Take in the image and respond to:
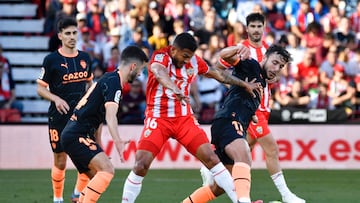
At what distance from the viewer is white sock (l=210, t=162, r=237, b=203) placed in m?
11.4

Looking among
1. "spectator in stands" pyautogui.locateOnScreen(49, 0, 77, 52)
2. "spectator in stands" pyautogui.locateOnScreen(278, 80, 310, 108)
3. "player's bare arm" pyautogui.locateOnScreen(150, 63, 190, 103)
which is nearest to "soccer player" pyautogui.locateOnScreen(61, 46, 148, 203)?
"player's bare arm" pyautogui.locateOnScreen(150, 63, 190, 103)

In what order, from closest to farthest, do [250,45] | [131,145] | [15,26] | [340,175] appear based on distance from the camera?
[250,45], [340,175], [131,145], [15,26]

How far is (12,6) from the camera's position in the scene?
2625 centimetres

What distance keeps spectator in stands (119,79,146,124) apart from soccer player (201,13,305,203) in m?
6.93

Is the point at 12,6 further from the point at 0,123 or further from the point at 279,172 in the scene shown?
the point at 279,172

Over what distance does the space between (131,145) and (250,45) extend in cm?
668

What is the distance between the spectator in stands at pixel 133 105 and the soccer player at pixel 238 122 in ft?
28.0

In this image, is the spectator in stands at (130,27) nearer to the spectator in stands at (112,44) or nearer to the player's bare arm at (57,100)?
the spectator in stands at (112,44)

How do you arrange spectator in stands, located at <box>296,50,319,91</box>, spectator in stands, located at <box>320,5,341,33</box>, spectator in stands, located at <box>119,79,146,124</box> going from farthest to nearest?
1. spectator in stands, located at <box>320,5,341,33</box>
2. spectator in stands, located at <box>296,50,319,91</box>
3. spectator in stands, located at <box>119,79,146,124</box>

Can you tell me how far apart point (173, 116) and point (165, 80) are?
0.60 meters

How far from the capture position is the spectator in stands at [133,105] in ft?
68.0

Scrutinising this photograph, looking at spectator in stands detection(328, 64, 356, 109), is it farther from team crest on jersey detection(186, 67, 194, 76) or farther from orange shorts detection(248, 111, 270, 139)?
team crest on jersey detection(186, 67, 194, 76)

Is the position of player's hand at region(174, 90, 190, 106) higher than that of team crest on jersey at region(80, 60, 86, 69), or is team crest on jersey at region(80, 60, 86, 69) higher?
team crest on jersey at region(80, 60, 86, 69)

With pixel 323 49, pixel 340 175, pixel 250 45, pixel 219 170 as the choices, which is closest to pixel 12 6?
pixel 323 49
